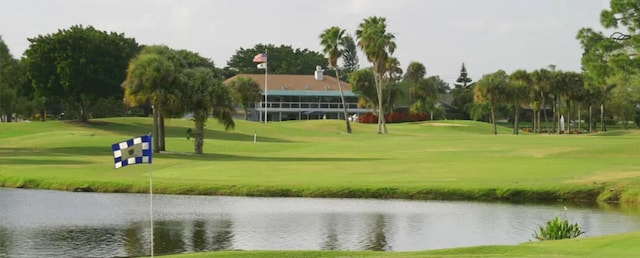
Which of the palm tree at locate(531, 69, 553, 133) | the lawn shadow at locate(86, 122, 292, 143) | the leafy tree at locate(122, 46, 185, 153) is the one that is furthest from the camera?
the palm tree at locate(531, 69, 553, 133)

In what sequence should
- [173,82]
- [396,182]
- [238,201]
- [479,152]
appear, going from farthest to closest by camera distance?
1. [479,152]
2. [173,82]
3. [396,182]
4. [238,201]

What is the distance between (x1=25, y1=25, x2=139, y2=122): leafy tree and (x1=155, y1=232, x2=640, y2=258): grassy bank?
7678 cm

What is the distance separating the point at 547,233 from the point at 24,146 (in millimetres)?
55273

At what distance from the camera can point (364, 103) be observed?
156750 millimetres

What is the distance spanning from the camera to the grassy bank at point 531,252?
898 inches

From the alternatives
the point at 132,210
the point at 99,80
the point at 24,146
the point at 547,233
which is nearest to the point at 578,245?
the point at 547,233

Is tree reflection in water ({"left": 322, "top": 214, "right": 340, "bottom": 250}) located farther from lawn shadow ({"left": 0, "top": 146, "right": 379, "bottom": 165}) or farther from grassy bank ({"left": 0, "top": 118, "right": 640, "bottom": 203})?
lawn shadow ({"left": 0, "top": 146, "right": 379, "bottom": 165})

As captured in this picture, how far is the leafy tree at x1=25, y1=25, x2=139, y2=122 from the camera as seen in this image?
97.8 meters

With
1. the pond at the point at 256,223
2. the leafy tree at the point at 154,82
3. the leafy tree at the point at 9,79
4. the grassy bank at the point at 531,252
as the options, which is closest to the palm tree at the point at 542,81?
the leafy tree at the point at 9,79

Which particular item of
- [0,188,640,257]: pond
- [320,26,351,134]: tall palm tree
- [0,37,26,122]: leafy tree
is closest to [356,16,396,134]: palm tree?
[320,26,351,134]: tall palm tree

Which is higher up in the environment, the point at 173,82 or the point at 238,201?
the point at 173,82

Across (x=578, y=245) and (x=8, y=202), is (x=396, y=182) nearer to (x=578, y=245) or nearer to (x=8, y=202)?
(x=8, y=202)

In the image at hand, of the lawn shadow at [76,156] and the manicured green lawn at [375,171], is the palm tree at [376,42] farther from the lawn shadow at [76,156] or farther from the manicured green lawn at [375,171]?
the lawn shadow at [76,156]

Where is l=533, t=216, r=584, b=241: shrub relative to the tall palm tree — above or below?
below
